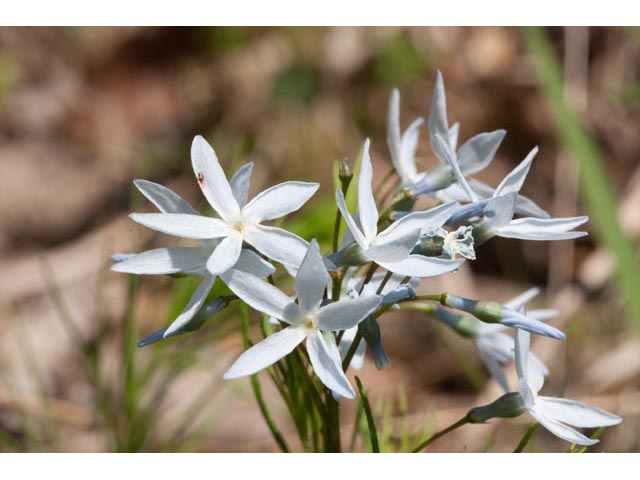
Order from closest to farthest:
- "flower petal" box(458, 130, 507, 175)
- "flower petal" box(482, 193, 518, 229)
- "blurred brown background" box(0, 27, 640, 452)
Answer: "flower petal" box(482, 193, 518, 229) → "flower petal" box(458, 130, 507, 175) → "blurred brown background" box(0, 27, 640, 452)

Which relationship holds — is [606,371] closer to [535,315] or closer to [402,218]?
[535,315]

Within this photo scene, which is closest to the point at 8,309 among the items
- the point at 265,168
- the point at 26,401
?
the point at 26,401

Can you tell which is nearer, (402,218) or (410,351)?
(402,218)

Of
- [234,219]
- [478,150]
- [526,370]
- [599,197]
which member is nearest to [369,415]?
[526,370]

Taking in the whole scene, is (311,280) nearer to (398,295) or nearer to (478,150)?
(398,295)

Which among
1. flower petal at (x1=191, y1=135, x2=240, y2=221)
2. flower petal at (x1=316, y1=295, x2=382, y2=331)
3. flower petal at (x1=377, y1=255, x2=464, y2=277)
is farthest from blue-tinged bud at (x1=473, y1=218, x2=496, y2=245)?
flower petal at (x1=191, y1=135, x2=240, y2=221)

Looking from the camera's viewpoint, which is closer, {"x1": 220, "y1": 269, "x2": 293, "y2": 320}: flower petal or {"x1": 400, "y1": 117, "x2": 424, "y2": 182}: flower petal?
{"x1": 220, "y1": 269, "x2": 293, "y2": 320}: flower petal

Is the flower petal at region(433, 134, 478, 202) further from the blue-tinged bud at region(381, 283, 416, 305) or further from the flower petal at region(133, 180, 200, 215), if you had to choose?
the flower petal at region(133, 180, 200, 215)
